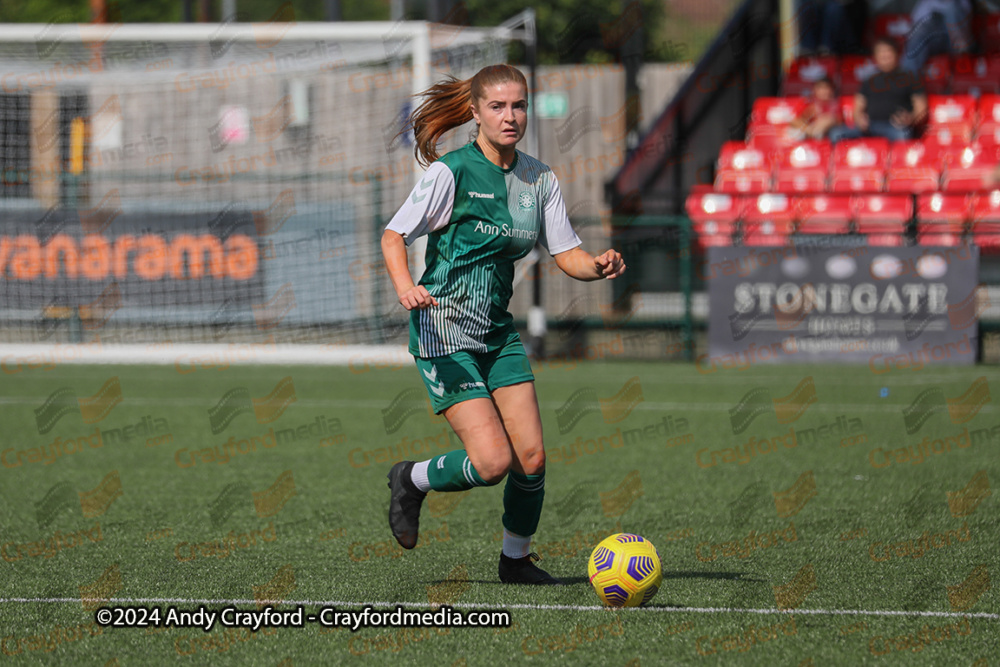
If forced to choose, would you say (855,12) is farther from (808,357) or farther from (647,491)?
(647,491)

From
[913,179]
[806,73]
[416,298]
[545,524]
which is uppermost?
[806,73]

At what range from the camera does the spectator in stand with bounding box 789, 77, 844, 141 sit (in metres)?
16.4

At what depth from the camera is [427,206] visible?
420 cm

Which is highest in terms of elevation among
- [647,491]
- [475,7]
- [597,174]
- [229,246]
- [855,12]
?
[475,7]

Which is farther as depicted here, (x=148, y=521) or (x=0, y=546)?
(x=148, y=521)

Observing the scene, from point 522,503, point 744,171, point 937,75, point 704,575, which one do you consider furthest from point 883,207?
point 522,503

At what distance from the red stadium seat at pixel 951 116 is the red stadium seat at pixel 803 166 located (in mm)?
1500

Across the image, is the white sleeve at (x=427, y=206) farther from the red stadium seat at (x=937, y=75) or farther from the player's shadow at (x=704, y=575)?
the red stadium seat at (x=937, y=75)

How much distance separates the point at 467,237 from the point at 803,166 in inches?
508

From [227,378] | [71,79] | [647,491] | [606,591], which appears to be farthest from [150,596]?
[71,79]

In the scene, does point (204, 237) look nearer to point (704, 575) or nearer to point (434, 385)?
point (434, 385)

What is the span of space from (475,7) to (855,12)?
17656 mm

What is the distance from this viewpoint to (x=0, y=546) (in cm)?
521

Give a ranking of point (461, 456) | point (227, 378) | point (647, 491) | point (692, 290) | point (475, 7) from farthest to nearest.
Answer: point (475, 7) < point (692, 290) < point (227, 378) < point (647, 491) < point (461, 456)
